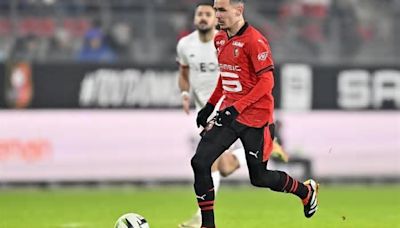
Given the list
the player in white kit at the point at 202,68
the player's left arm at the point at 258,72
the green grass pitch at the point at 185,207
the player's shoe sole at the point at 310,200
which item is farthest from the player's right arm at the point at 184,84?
the player's left arm at the point at 258,72

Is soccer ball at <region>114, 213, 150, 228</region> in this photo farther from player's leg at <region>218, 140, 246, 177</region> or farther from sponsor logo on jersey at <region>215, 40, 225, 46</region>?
player's leg at <region>218, 140, 246, 177</region>

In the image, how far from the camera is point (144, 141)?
66.6ft

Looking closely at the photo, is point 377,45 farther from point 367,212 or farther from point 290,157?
point 367,212

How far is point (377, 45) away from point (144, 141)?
528 cm

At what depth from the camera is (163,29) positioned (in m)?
21.3

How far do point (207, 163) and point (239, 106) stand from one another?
602mm

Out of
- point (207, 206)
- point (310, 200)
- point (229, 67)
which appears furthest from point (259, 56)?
point (310, 200)

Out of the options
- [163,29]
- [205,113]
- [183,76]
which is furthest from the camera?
[163,29]

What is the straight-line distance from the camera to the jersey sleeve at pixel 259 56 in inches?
408

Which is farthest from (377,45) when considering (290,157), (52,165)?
(52,165)

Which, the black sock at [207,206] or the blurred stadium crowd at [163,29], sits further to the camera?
the blurred stadium crowd at [163,29]

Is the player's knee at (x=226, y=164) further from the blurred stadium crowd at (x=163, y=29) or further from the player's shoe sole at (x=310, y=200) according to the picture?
the blurred stadium crowd at (x=163, y=29)

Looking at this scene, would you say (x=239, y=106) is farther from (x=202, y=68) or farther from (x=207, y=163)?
(x=202, y=68)

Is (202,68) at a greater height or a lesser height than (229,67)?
lesser
